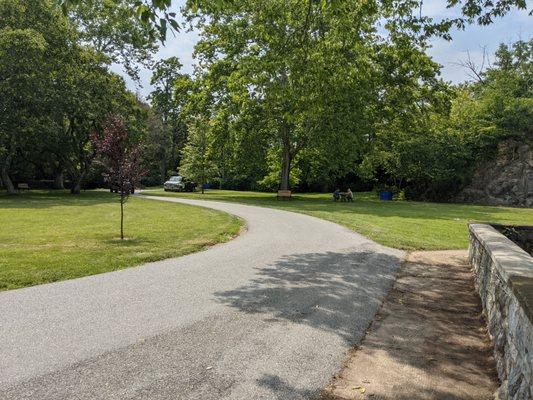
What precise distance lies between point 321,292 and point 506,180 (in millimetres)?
30242

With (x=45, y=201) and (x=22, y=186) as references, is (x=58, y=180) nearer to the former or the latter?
(x=22, y=186)

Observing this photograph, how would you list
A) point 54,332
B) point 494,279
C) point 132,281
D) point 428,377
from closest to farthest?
point 428,377 < point 54,332 < point 494,279 < point 132,281

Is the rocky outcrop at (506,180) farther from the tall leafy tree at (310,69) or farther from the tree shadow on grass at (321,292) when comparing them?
the tree shadow on grass at (321,292)

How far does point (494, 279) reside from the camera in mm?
5641

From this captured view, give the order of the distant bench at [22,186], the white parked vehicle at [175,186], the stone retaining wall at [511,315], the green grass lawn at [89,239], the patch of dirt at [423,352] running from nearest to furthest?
1. the stone retaining wall at [511,315]
2. the patch of dirt at [423,352]
3. the green grass lawn at [89,239]
4. the distant bench at [22,186]
5. the white parked vehicle at [175,186]

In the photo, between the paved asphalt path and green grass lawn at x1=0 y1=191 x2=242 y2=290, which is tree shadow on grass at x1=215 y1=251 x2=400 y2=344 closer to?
the paved asphalt path

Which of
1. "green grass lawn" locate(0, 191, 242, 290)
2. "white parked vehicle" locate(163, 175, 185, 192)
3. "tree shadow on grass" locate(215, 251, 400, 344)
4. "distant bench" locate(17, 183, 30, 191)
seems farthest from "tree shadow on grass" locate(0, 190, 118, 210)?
"tree shadow on grass" locate(215, 251, 400, 344)

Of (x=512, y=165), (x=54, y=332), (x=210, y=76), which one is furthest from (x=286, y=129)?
(x=54, y=332)

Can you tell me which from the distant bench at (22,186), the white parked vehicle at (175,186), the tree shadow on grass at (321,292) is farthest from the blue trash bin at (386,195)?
the distant bench at (22,186)

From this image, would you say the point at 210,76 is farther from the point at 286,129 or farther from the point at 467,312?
the point at 467,312

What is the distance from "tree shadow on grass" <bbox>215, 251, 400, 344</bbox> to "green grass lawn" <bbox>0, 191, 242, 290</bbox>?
9.66ft

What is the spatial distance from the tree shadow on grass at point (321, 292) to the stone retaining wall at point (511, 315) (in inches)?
61.2

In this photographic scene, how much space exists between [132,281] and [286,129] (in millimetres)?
25073

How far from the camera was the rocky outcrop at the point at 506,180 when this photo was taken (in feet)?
105
